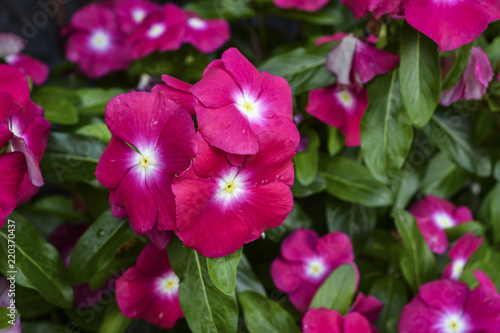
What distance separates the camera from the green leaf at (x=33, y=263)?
0.78 metres

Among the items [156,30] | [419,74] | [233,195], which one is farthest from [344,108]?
[156,30]

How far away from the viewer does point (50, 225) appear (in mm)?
1170

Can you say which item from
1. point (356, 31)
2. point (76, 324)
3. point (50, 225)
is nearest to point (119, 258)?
point (76, 324)

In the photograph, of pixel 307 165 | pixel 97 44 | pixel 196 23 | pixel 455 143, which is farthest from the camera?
pixel 97 44

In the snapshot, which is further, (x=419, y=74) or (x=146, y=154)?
(x=419, y=74)

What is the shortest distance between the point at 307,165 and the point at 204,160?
0.36 meters

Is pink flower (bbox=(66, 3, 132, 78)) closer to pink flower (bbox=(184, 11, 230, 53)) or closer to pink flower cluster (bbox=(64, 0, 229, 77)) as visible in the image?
pink flower cluster (bbox=(64, 0, 229, 77))

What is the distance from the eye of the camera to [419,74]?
86 cm

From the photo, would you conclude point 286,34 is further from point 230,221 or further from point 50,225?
point 230,221

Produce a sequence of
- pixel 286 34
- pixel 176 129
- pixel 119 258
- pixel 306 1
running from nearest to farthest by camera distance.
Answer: pixel 176 129 → pixel 119 258 → pixel 306 1 → pixel 286 34

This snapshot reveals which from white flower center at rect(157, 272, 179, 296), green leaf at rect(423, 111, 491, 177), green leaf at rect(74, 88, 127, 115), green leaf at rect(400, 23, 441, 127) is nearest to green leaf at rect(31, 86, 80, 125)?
green leaf at rect(74, 88, 127, 115)

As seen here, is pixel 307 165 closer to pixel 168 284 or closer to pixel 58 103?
pixel 168 284

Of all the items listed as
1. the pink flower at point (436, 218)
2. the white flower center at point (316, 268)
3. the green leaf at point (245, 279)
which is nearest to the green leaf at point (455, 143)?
the pink flower at point (436, 218)

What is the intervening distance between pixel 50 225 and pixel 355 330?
27.4 inches
